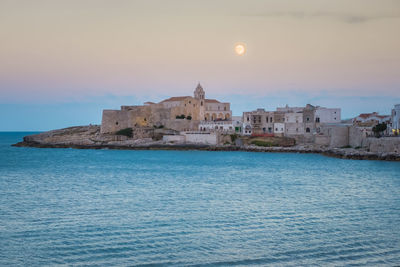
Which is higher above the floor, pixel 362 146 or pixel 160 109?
pixel 160 109

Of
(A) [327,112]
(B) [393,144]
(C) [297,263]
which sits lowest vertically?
(C) [297,263]

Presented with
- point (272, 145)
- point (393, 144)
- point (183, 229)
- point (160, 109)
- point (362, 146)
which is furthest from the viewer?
point (160, 109)

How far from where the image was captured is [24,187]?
17125 millimetres

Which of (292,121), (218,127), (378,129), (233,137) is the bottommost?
(233,137)

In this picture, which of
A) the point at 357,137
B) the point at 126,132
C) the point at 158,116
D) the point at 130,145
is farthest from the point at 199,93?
the point at 357,137

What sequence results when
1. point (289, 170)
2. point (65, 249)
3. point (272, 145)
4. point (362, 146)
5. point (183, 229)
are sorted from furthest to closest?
point (272, 145)
point (362, 146)
point (289, 170)
point (183, 229)
point (65, 249)

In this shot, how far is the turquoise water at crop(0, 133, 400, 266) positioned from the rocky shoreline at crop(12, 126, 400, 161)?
39.8ft

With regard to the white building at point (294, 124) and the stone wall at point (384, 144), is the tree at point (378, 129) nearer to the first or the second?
the stone wall at point (384, 144)

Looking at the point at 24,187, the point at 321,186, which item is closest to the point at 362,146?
the point at 321,186

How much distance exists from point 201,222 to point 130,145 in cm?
3432

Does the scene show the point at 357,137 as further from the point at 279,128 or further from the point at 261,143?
the point at 261,143

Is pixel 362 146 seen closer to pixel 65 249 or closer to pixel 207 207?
pixel 207 207

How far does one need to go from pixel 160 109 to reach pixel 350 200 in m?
36.6

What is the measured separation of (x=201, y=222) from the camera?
35.1 feet
